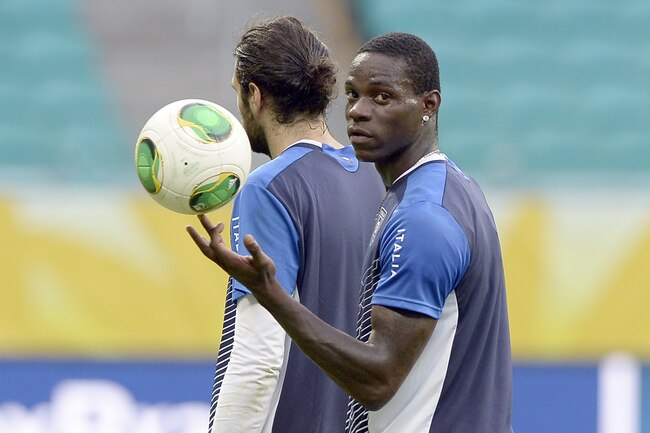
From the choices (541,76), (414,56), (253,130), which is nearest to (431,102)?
(414,56)

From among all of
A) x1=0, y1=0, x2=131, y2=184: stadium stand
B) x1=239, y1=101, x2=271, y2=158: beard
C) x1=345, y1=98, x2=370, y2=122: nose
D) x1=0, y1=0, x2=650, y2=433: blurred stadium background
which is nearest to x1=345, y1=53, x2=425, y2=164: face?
x1=345, y1=98, x2=370, y2=122: nose

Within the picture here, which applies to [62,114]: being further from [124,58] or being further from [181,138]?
[181,138]

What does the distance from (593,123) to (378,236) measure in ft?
22.1

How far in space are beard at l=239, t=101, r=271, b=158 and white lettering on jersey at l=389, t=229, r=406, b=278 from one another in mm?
1009

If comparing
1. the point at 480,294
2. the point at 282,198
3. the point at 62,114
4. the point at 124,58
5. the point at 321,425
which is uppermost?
the point at 124,58

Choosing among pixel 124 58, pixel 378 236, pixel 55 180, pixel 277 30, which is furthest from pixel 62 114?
pixel 378 236

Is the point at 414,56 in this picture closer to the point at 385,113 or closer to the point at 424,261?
the point at 385,113

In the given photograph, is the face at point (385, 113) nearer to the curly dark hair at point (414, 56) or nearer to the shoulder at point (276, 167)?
the curly dark hair at point (414, 56)

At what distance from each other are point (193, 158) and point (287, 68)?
455mm

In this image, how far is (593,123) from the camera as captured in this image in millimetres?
9000

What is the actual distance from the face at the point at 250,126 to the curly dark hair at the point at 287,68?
31 millimetres

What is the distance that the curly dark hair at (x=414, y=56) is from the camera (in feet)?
8.88

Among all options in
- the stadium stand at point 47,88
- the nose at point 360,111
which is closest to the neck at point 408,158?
the nose at point 360,111

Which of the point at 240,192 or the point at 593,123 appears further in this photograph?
the point at 593,123
